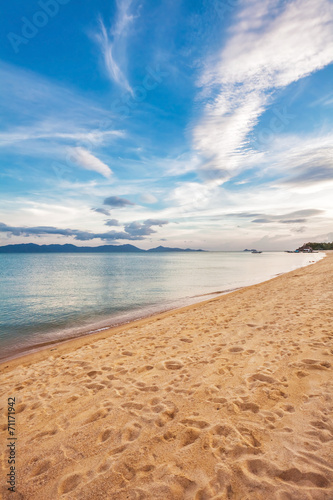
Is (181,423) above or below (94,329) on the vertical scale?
above

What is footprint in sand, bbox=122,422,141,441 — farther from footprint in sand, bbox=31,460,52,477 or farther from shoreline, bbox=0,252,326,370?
shoreline, bbox=0,252,326,370

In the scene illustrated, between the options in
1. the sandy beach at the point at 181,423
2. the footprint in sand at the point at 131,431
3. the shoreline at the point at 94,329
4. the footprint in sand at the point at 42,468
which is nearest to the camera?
the sandy beach at the point at 181,423

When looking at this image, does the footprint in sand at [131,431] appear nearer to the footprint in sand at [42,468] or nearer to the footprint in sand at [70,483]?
the footprint in sand at [70,483]

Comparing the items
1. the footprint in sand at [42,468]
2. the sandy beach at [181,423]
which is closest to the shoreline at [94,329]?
the sandy beach at [181,423]

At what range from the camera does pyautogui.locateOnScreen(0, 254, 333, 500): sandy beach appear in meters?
3.06

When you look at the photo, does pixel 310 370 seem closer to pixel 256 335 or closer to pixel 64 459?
pixel 256 335

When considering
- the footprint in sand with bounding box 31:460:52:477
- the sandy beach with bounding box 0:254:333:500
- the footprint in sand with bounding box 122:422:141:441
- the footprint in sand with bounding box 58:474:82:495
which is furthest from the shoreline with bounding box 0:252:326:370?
the footprint in sand with bounding box 58:474:82:495

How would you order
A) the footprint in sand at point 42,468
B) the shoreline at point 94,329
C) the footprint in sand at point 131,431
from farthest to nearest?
the shoreline at point 94,329
the footprint in sand at point 131,431
the footprint in sand at point 42,468

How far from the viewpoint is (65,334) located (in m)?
13.2

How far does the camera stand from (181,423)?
13.5 ft

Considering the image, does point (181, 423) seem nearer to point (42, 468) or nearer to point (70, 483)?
point (70, 483)

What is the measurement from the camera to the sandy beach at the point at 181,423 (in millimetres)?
3062

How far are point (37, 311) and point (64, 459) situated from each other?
1659 cm

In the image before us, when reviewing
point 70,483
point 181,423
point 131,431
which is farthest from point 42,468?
point 181,423
